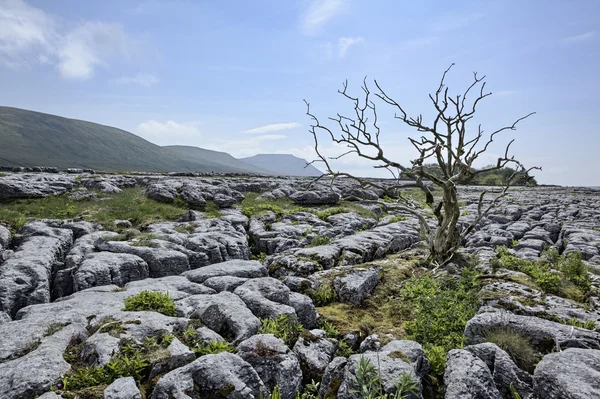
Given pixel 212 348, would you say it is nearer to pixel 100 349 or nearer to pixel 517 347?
pixel 100 349

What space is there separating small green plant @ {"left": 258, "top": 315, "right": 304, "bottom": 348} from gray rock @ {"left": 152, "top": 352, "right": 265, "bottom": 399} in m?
1.86

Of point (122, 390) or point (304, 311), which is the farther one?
point (304, 311)

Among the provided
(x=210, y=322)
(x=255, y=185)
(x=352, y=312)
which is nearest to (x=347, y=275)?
(x=352, y=312)

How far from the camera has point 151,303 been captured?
998 centimetres

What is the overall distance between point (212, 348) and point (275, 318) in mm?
2309

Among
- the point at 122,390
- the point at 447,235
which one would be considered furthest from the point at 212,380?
the point at 447,235

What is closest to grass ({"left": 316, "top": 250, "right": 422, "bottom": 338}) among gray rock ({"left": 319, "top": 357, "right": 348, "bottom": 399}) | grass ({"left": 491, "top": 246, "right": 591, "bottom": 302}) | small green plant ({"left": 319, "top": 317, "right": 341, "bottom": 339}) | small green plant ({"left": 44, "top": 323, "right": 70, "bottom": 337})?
small green plant ({"left": 319, "top": 317, "right": 341, "bottom": 339})

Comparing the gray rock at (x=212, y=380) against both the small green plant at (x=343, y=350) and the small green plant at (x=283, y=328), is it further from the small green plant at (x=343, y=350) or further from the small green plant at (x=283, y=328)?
the small green plant at (x=343, y=350)

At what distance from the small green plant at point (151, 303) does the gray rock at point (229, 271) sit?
3056 millimetres

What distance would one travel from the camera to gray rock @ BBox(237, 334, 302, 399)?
7.23 metres

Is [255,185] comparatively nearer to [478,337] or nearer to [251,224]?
[251,224]

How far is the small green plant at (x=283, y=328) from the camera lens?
886cm

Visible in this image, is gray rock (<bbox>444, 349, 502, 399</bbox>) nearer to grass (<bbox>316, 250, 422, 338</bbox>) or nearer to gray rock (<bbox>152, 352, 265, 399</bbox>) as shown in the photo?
grass (<bbox>316, 250, 422, 338</bbox>)

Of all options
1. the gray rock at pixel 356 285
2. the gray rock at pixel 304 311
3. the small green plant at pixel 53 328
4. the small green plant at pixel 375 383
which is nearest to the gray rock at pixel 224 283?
the gray rock at pixel 304 311
